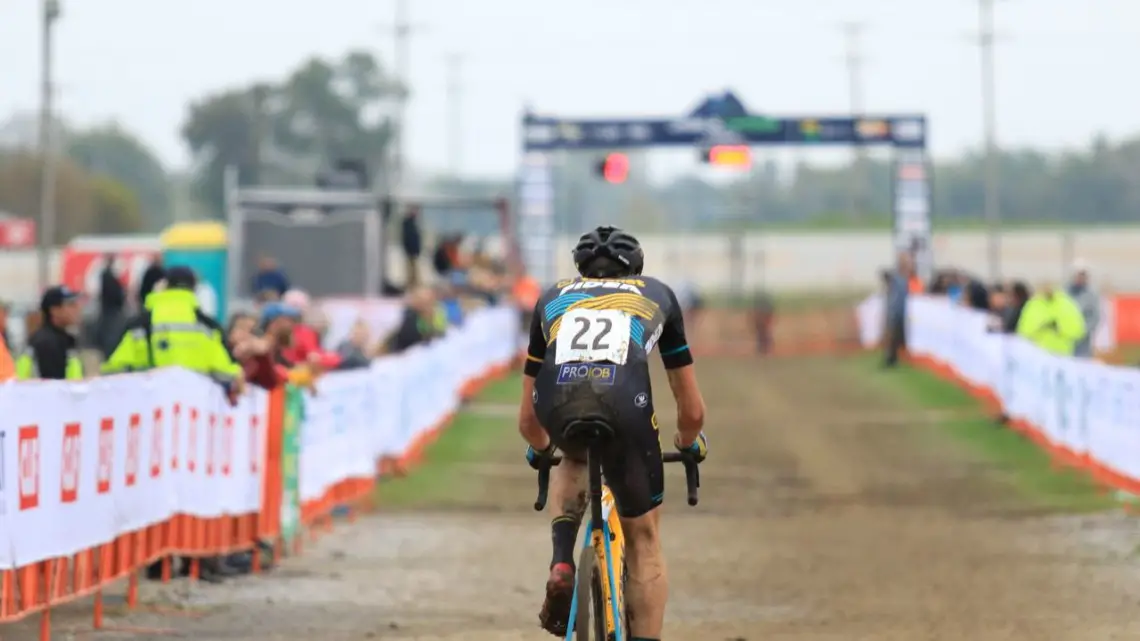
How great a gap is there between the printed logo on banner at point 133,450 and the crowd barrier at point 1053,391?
9.23 metres

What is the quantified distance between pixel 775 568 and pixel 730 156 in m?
26.4

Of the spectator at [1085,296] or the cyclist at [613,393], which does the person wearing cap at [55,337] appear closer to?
the cyclist at [613,393]

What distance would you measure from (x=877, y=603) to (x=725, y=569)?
6.88 ft

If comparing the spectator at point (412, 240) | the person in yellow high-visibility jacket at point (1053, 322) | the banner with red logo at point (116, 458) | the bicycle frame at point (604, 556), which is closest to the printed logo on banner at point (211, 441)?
the banner with red logo at point (116, 458)

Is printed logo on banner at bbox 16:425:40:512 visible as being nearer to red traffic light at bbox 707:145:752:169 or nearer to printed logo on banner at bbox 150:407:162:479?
printed logo on banner at bbox 150:407:162:479

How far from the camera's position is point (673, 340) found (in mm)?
8156

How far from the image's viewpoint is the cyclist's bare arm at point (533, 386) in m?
8.18

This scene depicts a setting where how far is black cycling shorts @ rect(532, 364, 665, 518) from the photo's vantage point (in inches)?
305

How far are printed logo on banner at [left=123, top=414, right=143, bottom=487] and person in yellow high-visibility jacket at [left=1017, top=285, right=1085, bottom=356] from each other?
566 inches

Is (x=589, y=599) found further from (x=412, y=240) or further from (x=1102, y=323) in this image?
(x=1102, y=323)

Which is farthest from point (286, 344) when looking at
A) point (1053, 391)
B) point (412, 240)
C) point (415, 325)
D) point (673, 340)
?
point (412, 240)

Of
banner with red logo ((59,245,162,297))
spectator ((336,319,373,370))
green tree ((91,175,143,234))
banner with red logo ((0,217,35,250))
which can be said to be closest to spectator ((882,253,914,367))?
banner with red logo ((59,245,162,297))

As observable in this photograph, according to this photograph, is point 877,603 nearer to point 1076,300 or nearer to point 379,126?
point 1076,300

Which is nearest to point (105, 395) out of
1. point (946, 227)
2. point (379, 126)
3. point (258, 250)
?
point (258, 250)
